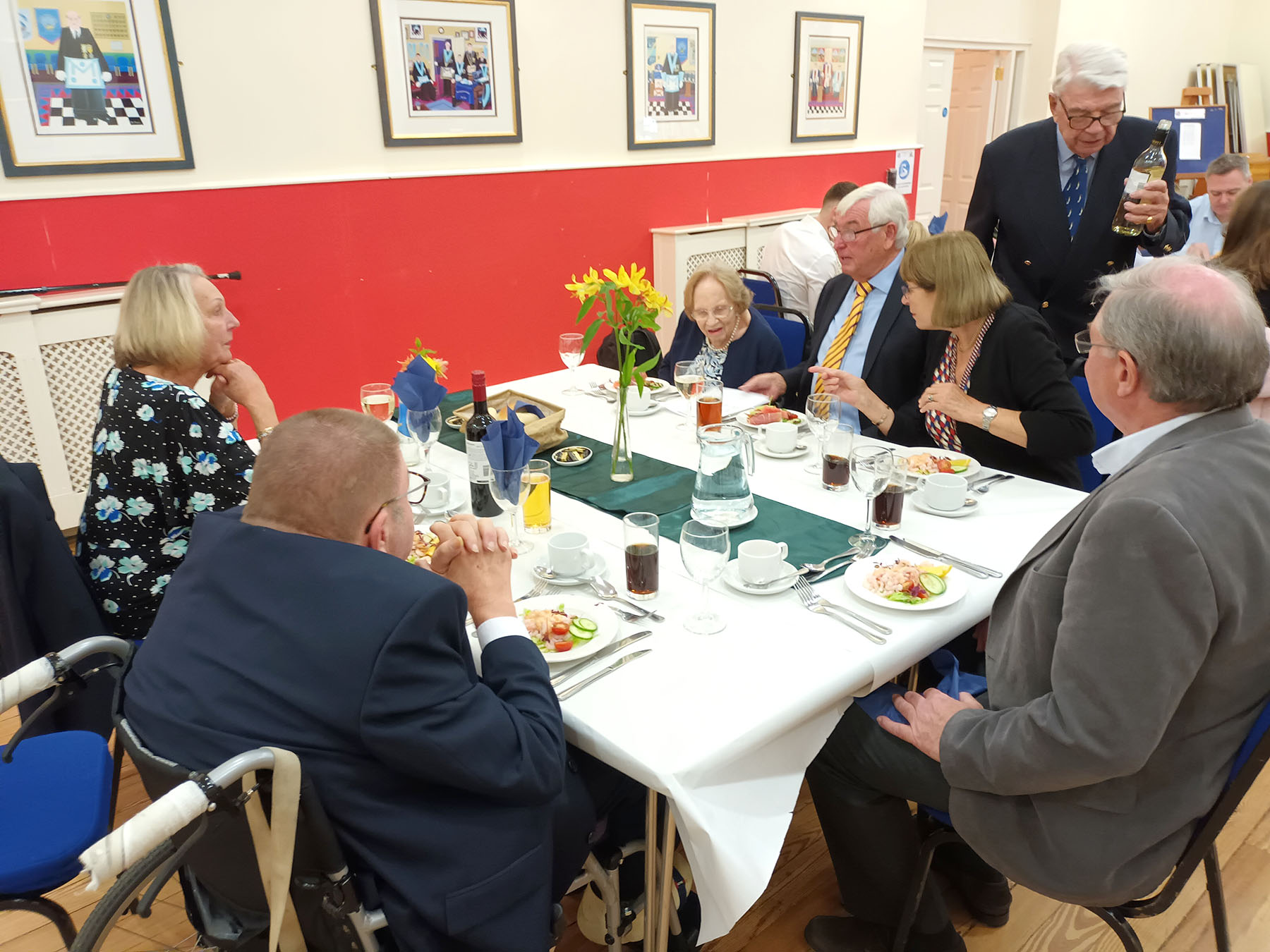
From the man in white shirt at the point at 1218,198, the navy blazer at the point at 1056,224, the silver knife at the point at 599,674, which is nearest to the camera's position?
the silver knife at the point at 599,674

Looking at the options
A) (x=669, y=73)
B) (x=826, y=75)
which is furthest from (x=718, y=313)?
(x=826, y=75)

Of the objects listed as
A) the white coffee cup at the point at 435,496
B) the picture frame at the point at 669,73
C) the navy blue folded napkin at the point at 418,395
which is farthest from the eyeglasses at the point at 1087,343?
the picture frame at the point at 669,73

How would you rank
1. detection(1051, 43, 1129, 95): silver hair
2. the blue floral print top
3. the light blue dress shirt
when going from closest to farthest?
1. the blue floral print top
2. detection(1051, 43, 1129, 95): silver hair
3. the light blue dress shirt

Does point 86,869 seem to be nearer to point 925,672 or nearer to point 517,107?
point 925,672

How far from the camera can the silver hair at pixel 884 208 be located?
2.87m

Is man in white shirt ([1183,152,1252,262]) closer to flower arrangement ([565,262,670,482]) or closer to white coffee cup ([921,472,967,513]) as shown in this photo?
white coffee cup ([921,472,967,513])

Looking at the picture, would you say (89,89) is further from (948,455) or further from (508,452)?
(948,455)

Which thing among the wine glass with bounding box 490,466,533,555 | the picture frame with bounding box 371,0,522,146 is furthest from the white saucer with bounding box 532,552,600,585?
the picture frame with bounding box 371,0,522,146

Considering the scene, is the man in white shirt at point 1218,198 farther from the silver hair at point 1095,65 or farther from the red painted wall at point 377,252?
the red painted wall at point 377,252

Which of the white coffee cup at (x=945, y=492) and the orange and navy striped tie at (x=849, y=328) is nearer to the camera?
the white coffee cup at (x=945, y=492)

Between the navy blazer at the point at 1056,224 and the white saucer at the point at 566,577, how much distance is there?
2.09 metres

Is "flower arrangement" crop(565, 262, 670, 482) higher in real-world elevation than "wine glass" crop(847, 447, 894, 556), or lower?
higher

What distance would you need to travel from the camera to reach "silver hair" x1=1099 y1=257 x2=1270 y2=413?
4.17ft

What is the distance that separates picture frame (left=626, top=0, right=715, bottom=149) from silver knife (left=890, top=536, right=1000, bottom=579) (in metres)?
4.06
